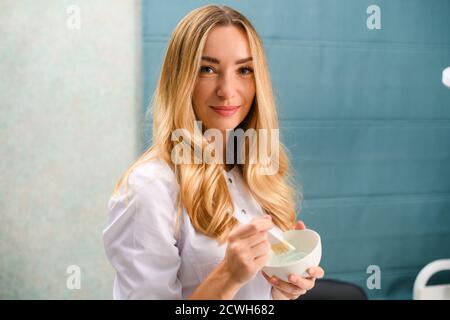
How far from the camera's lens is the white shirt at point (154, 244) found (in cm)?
100

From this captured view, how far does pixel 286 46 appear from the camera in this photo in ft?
6.96

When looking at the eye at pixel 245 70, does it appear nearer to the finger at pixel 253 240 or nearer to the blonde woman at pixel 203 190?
the blonde woman at pixel 203 190

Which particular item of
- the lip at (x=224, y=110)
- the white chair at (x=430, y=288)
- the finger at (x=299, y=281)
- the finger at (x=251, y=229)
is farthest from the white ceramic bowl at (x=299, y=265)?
the white chair at (x=430, y=288)

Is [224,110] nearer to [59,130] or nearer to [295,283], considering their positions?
[295,283]

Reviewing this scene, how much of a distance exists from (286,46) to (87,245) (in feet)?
3.30

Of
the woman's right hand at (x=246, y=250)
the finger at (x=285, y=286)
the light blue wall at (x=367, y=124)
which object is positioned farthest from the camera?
the light blue wall at (x=367, y=124)

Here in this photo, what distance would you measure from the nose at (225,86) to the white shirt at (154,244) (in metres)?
0.18

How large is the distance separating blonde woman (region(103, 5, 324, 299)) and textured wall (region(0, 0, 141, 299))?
910 millimetres

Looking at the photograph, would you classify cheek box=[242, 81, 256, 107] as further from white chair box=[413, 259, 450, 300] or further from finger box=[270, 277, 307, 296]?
white chair box=[413, 259, 450, 300]

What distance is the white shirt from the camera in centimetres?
100

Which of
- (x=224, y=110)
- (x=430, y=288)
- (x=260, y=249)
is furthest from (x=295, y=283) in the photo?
(x=430, y=288)

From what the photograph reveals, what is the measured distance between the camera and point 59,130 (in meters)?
1.99
